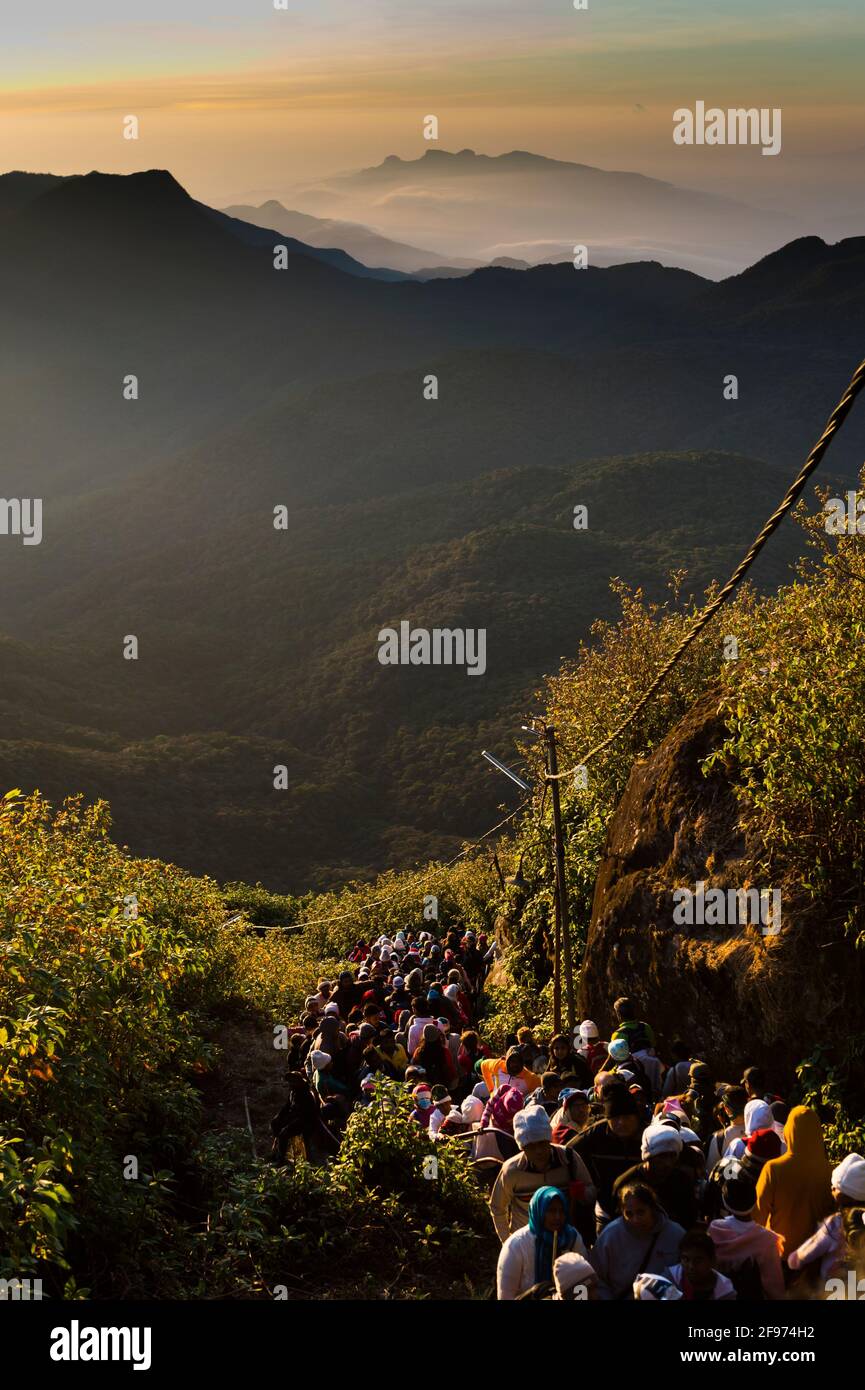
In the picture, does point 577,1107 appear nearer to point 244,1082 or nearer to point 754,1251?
point 754,1251

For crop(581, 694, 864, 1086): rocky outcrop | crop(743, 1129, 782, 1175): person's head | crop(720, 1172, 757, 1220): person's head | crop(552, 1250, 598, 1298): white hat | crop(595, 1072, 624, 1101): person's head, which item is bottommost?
crop(552, 1250, 598, 1298): white hat

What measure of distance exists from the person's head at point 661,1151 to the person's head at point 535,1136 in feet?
1.64

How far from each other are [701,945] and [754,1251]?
528cm

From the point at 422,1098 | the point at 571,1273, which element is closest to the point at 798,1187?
the point at 571,1273

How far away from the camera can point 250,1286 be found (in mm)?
8266

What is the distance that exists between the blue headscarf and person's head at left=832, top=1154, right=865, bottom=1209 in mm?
1293

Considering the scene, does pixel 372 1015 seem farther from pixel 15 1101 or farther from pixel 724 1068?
pixel 15 1101

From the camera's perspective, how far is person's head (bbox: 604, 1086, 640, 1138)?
6.77 m

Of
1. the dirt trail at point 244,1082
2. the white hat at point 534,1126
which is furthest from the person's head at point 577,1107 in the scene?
the dirt trail at point 244,1082

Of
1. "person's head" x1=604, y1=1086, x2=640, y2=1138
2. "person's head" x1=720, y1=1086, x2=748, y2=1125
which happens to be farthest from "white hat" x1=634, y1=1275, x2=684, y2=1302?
"person's head" x1=720, y1=1086, x2=748, y2=1125

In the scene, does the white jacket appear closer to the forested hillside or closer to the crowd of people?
the crowd of people

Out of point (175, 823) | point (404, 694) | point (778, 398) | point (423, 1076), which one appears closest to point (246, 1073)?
point (423, 1076)

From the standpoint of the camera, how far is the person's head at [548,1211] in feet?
19.0

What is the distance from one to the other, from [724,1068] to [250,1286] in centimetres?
430
